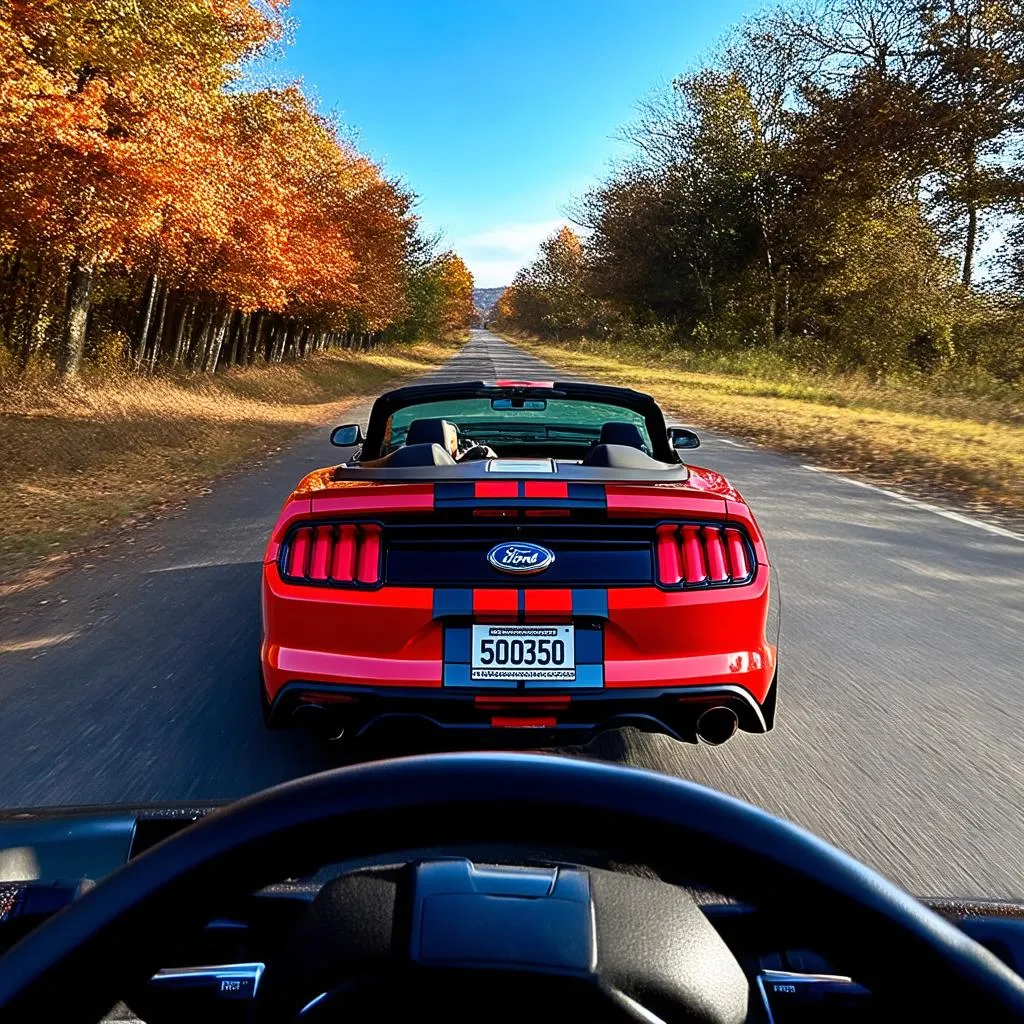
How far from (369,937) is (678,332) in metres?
44.8

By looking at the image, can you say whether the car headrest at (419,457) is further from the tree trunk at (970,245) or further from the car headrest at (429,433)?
the tree trunk at (970,245)

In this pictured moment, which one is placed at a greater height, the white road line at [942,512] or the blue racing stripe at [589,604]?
the white road line at [942,512]

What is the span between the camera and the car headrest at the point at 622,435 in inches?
177

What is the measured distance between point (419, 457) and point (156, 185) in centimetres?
1148

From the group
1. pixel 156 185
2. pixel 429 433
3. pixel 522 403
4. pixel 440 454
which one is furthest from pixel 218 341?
pixel 440 454

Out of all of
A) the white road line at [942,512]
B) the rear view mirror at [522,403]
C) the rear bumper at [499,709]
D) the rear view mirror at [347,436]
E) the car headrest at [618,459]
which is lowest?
the rear bumper at [499,709]

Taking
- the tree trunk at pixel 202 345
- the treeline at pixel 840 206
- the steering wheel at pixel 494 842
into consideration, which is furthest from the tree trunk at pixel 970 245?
the steering wheel at pixel 494 842

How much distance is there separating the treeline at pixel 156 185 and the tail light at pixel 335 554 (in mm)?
9233

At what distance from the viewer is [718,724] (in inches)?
131

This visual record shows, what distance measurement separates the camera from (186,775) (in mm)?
3430

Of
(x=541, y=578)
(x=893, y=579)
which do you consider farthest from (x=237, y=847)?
(x=893, y=579)

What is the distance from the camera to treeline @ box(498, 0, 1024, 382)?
18.2 m

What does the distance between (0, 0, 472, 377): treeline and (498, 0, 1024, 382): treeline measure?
37.4 feet

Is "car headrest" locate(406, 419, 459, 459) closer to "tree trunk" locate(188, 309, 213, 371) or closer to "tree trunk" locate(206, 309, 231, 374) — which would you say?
"tree trunk" locate(188, 309, 213, 371)
